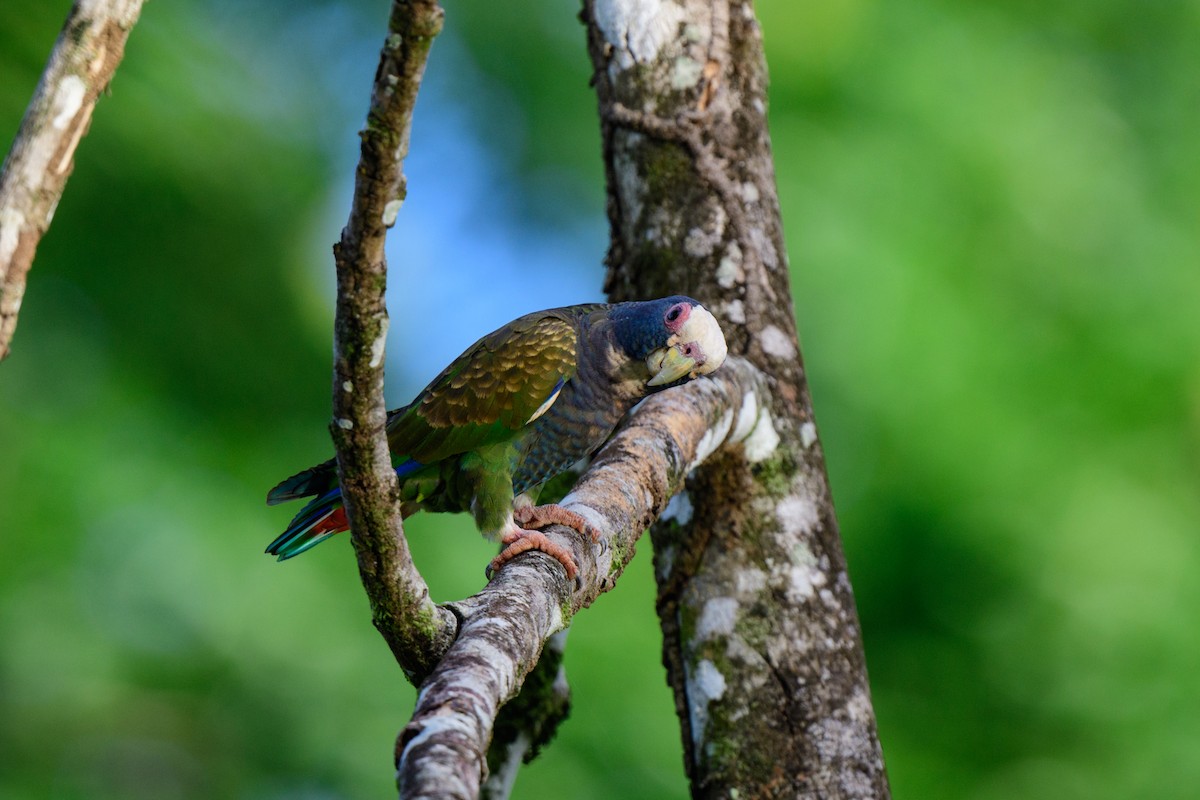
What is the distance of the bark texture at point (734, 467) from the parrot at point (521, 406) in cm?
47

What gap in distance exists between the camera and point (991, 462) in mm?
5961

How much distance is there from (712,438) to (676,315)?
39 centimetres

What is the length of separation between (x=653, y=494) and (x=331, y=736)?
4018 millimetres

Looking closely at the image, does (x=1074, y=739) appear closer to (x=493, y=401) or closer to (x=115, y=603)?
(x=493, y=401)

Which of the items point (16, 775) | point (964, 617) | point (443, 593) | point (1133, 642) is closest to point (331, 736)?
point (443, 593)

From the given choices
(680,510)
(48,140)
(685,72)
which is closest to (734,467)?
(680,510)

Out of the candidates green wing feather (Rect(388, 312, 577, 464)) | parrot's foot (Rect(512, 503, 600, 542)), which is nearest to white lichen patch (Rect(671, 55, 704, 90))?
green wing feather (Rect(388, 312, 577, 464))

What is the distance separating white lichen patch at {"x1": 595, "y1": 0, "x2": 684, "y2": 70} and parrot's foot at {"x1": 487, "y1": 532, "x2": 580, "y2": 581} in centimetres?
185

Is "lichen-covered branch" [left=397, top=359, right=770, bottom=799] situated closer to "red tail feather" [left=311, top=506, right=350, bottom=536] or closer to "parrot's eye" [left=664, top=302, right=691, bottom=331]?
"parrot's eye" [left=664, top=302, right=691, bottom=331]

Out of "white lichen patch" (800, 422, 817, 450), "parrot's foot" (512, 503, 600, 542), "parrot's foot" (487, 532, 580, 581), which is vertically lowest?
"parrot's foot" (487, 532, 580, 581)

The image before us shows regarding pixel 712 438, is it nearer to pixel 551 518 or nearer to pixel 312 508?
pixel 551 518

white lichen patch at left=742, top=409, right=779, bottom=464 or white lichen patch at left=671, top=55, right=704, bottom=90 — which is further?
white lichen patch at left=671, top=55, right=704, bottom=90

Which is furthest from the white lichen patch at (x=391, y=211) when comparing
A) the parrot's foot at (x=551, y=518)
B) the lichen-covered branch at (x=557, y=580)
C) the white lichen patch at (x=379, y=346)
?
the parrot's foot at (x=551, y=518)

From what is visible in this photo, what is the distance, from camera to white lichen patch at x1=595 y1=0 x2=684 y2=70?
3799 mm
